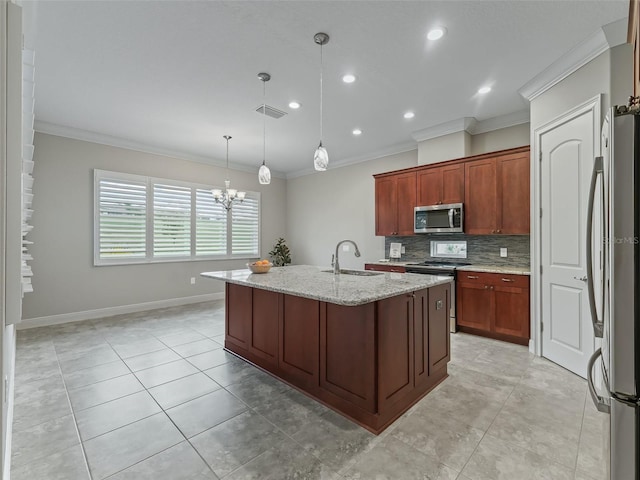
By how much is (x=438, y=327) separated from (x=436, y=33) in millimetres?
2532

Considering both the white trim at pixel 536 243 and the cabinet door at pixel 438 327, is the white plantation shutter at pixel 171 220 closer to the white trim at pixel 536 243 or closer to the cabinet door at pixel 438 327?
the cabinet door at pixel 438 327

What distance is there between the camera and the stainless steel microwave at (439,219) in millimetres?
4305

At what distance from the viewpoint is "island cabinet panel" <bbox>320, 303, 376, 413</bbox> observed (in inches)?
82.0

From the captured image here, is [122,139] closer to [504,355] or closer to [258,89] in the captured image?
[258,89]

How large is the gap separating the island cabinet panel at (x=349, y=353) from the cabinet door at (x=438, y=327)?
2.65ft

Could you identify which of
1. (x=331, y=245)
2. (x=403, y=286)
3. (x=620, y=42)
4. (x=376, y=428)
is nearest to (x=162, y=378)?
(x=376, y=428)

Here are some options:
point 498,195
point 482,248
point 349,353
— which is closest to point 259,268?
point 349,353

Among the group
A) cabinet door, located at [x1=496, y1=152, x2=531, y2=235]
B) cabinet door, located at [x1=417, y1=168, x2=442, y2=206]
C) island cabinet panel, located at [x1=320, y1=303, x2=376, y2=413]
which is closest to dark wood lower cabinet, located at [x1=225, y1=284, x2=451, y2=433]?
island cabinet panel, located at [x1=320, y1=303, x2=376, y2=413]

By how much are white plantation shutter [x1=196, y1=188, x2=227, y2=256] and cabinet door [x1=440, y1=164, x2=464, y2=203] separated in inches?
176

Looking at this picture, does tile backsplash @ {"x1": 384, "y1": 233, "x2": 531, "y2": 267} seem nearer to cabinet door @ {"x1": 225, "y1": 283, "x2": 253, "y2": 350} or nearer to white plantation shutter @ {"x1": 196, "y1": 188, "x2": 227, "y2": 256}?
cabinet door @ {"x1": 225, "y1": 283, "x2": 253, "y2": 350}

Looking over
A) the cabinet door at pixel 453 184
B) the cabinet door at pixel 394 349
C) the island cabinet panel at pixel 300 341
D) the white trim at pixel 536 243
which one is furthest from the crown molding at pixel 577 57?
the island cabinet panel at pixel 300 341

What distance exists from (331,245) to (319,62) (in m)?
4.27

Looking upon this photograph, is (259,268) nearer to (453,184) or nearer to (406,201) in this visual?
(406,201)

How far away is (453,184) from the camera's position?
4.40 meters
